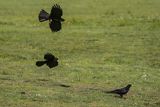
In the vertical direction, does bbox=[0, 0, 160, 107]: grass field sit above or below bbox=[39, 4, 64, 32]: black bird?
below

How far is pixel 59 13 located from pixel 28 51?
14134mm

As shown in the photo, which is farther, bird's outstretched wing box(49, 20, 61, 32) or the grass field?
the grass field

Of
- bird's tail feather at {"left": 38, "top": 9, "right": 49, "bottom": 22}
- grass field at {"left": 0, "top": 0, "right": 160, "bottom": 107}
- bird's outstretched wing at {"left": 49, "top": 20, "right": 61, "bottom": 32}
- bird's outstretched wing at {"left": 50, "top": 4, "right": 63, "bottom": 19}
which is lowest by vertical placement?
grass field at {"left": 0, "top": 0, "right": 160, "bottom": 107}

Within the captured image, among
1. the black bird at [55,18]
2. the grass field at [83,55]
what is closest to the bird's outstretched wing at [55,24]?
the black bird at [55,18]

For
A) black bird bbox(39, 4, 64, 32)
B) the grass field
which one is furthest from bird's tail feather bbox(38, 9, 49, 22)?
the grass field

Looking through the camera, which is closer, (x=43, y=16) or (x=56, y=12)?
(x=56, y=12)

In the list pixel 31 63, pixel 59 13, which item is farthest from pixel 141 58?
pixel 59 13

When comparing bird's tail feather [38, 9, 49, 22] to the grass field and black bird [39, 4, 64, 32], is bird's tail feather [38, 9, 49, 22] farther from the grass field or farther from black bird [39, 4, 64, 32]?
the grass field

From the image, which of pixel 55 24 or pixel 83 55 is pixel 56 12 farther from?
pixel 83 55

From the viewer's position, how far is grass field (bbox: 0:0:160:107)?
9.98m

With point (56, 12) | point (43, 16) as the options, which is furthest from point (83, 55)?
point (56, 12)

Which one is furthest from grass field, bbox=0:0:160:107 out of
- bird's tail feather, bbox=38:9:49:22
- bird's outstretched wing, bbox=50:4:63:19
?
bird's outstretched wing, bbox=50:4:63:19

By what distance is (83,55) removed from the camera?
654 inches

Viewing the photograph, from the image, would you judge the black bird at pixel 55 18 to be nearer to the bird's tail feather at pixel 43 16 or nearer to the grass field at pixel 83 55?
the bird's tail feather at pixel 43 16
